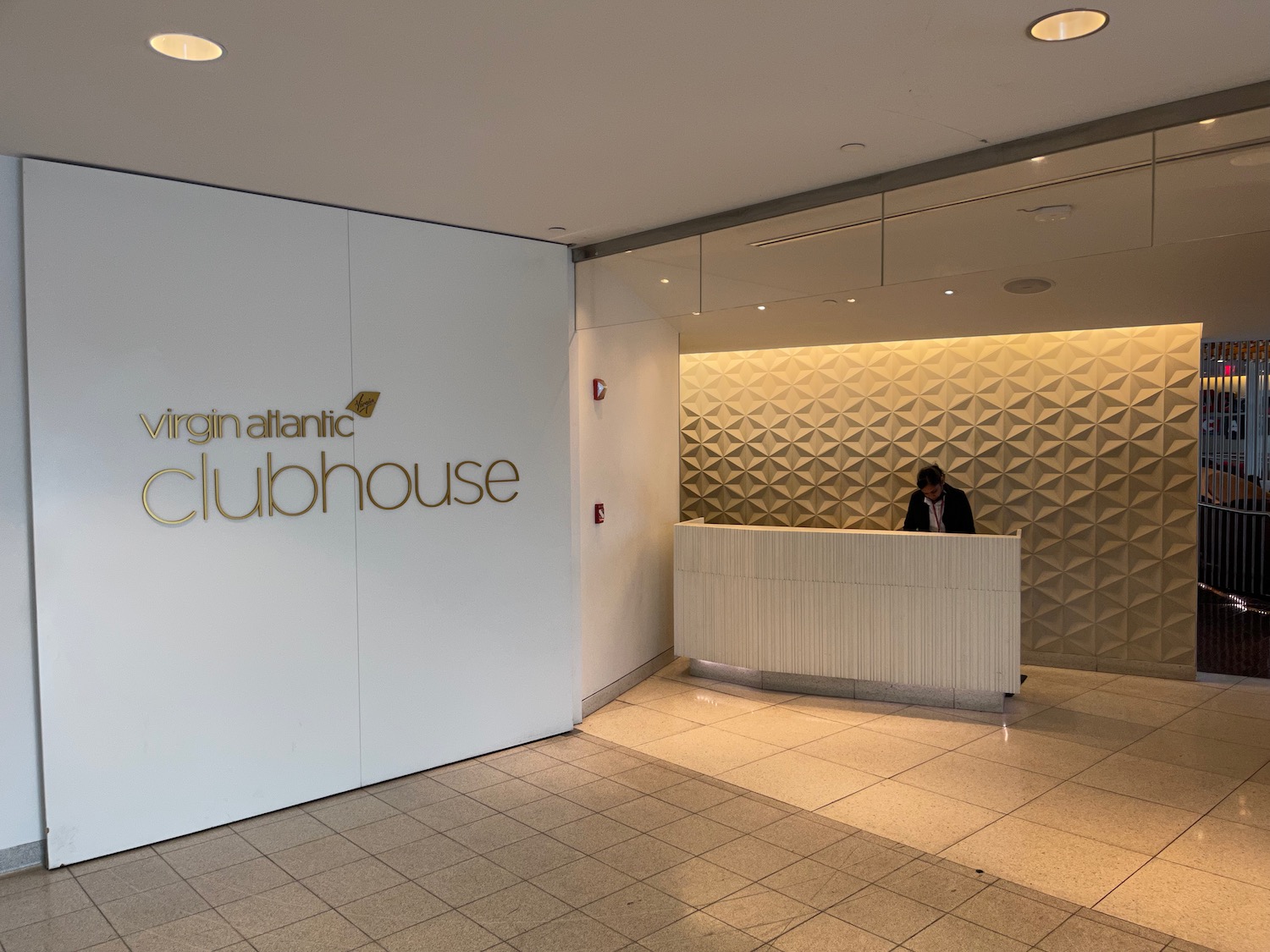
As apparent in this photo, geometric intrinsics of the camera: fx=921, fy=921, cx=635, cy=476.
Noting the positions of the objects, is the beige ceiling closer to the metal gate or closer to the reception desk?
the reception desk

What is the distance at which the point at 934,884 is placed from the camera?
3.96 metres

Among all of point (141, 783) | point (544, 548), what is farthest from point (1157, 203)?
point (141, 783)

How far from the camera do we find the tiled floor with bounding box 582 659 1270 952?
3956 mm

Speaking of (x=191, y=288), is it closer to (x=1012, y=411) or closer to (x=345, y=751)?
(x=345, y=751)

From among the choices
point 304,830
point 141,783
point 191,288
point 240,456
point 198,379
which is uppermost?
point 191,288

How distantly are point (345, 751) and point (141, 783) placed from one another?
3.41 ft

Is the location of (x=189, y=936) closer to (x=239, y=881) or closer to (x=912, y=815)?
(x=239, y=881)

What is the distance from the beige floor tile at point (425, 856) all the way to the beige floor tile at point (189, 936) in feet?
2.51

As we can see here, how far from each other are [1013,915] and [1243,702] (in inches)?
163

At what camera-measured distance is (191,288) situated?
4656 millimetres

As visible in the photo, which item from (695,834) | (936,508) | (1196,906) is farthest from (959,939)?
(936,508)

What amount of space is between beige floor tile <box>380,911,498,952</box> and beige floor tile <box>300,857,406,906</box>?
1.37 feet

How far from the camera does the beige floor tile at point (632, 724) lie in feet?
19.9

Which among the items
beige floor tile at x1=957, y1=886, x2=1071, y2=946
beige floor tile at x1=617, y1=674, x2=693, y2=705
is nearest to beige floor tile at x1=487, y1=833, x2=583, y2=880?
beige floor tile at x1=957, y1=886, x2=1071, y2=946
